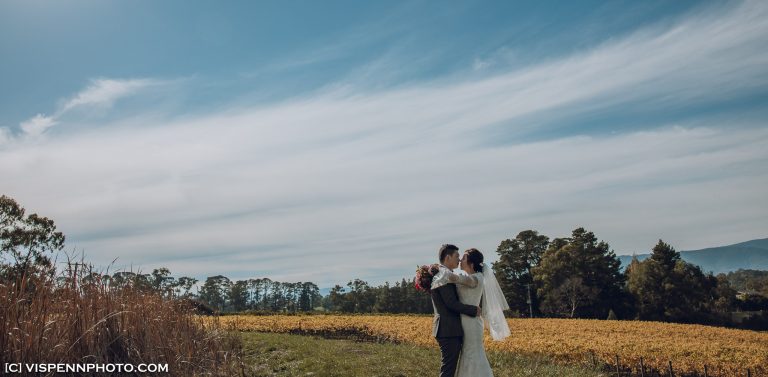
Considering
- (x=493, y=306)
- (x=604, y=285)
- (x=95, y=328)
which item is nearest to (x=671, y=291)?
(x=604, y=285)

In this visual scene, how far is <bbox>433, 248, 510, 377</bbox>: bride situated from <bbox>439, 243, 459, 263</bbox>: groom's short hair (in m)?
0.26

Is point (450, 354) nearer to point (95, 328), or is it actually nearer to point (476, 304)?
point (476, 304)

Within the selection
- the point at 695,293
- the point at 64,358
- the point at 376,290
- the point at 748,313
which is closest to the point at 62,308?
the point at 64,358

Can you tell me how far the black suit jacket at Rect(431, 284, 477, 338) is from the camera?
712 centimetres

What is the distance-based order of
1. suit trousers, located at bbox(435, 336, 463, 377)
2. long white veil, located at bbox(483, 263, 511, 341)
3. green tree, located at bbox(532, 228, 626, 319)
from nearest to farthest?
suit trousers, located at bbox(435, 336, 463, 377) → long white veil, located at bbox(483, 263, 511, 341) → green tree, located at bbox(532, 228, 626, 319)

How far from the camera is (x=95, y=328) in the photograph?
8.22m

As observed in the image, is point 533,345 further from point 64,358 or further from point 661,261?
point 661,261

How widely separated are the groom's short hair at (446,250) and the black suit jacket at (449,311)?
0.45 m

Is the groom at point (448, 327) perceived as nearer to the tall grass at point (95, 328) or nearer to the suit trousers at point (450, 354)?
the suit trousers at point (450, 354)

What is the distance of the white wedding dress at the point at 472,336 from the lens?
7156mm

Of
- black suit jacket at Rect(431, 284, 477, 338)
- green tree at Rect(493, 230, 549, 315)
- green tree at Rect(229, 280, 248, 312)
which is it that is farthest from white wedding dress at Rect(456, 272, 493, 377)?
green tree at Rect(229, 280, 248, 312)

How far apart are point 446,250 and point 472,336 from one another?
1310mm

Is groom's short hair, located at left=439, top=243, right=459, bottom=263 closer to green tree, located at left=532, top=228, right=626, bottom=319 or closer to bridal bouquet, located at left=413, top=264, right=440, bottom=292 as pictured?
bridal bouquet, located at left=413, top=264, right=440, bottom=292

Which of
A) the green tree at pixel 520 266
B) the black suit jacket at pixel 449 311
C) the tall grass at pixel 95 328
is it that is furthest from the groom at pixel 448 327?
the green tree at pixel 520 266
